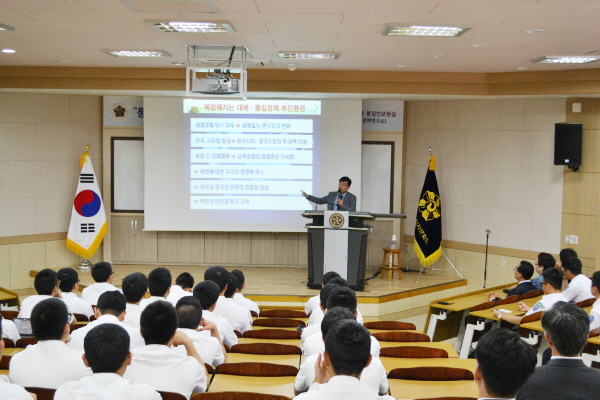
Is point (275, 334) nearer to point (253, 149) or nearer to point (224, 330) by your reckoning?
point (224, 330)

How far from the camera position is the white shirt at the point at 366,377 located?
3.22m

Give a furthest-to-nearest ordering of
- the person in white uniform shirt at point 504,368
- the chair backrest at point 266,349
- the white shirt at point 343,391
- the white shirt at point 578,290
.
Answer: the white shirt at point 578,290 < the chair backrest at point 266,349 < the white shirt at point 343,391 < the person in white uniform shirt at point 504,368

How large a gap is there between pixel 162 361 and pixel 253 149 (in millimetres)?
7393

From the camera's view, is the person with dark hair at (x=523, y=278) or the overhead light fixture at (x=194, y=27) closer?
the overhead light fixture at (x=194, y=27)

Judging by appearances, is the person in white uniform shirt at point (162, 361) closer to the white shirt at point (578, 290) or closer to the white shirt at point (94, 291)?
the white shirt at point (94, 291)

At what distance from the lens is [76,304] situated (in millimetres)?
5625

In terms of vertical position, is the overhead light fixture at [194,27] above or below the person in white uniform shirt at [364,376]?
above

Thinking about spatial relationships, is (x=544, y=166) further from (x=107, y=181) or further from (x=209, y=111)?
(x=107, y=181)

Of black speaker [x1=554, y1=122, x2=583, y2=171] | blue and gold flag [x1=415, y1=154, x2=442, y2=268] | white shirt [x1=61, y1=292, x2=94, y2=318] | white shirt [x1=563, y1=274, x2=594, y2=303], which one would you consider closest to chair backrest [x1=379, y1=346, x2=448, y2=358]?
white shirt [x1=61, y1=292, x2=94, y2=318]

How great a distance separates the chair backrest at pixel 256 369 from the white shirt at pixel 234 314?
150cm

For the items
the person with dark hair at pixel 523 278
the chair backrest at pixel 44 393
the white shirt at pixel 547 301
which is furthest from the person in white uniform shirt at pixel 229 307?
the person with dark hair at pixel 523 278

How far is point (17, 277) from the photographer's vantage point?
10180 millimetres

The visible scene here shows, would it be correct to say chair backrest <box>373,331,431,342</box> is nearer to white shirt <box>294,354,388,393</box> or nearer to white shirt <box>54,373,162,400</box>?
white shirt <box>294,354,388,393</box>

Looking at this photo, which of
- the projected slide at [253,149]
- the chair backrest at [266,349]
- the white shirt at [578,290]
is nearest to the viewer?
the chair backrest at [266,349]
